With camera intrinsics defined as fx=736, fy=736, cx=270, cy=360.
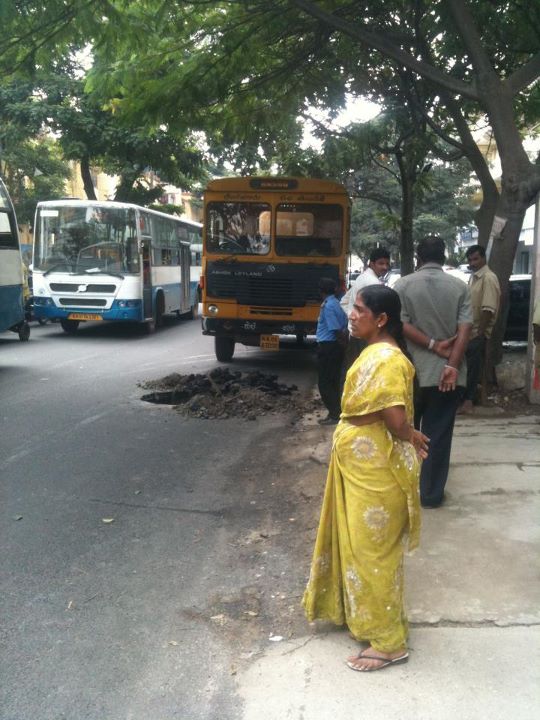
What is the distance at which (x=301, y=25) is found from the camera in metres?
10.1

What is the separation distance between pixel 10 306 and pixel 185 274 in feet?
36.7

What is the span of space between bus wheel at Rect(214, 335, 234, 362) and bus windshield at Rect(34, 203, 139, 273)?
468 centimetres

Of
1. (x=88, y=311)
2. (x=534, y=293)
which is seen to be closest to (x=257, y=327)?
(x=534, y=293)

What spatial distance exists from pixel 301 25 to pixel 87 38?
3.30m

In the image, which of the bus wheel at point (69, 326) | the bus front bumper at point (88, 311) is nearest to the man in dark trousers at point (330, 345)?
the bus front bumper at point (88, 311)

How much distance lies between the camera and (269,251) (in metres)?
12.1

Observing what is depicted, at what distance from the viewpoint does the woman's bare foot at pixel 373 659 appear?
3.17m

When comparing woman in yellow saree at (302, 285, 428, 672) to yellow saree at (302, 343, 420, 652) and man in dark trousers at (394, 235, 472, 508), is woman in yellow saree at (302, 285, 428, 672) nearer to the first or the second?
yellow saree at (302, 343, 420, 652)

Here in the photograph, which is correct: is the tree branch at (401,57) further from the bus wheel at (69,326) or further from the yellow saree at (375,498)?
the bus wheel at (69,326)

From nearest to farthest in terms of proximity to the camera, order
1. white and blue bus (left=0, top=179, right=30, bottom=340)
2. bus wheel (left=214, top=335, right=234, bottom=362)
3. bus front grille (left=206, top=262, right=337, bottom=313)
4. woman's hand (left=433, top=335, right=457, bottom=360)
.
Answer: woman's hand (left=433, top=335, right=457, bottom=360)
white and blue bus (left=0, top=179, right=30, bottom=340)
bus front grille (left=206, top=262, right=337, bottom=313)
bus wheel (left=214, top=335, right=234, bottom=362)

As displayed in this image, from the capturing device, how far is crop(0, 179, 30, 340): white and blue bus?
11.7 meters

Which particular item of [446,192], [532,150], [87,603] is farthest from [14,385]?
[446,192]

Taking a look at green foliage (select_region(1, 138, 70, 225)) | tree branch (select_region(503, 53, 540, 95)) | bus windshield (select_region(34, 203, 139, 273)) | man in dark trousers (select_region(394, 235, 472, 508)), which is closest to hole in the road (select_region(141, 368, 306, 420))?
man in dark trousers (select_region(394, 235, 472, 508))

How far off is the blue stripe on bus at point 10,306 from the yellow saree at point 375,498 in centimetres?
969
